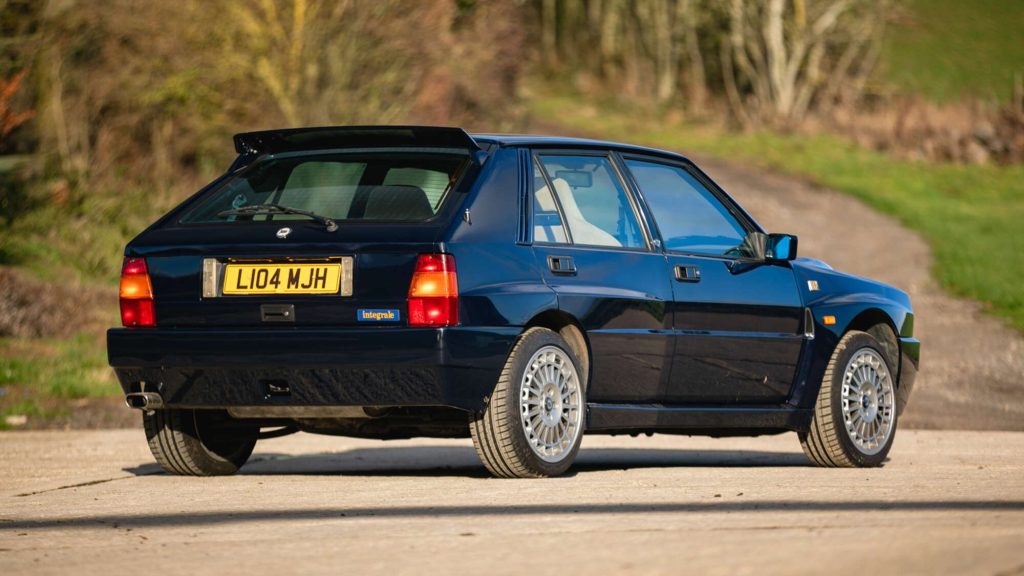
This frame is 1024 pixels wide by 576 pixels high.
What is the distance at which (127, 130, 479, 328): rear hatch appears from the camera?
24.8 ft

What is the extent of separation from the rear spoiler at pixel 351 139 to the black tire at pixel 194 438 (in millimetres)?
1328

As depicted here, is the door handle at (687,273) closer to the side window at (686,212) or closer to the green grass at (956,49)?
the side window at (686,212)

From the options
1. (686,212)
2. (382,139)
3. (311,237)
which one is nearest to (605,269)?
(686,212)

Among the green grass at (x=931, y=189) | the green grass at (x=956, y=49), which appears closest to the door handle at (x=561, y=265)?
the green grass at (x=931, y=189)

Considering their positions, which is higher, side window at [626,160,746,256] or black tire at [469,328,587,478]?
side window at [626,160,746,256]

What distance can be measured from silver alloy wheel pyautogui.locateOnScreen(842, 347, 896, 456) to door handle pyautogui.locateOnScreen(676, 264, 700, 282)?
49.1 inches

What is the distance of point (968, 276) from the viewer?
81.1 feet

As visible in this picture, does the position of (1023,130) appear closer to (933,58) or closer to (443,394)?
(933,58)

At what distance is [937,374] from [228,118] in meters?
12.6

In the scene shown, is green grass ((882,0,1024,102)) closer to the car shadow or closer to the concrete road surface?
the car shadow

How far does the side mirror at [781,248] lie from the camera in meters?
9.20

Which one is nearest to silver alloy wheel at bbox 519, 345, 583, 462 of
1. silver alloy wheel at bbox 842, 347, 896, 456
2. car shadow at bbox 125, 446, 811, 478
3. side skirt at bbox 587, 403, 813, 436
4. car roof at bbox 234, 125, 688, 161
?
side skirt at bbox 587, 403, 813, 436

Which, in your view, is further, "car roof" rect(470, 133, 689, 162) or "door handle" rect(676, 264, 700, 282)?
"door handle" rect(676, 264, 700, 282)

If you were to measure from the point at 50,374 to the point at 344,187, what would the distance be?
27.8 feet
